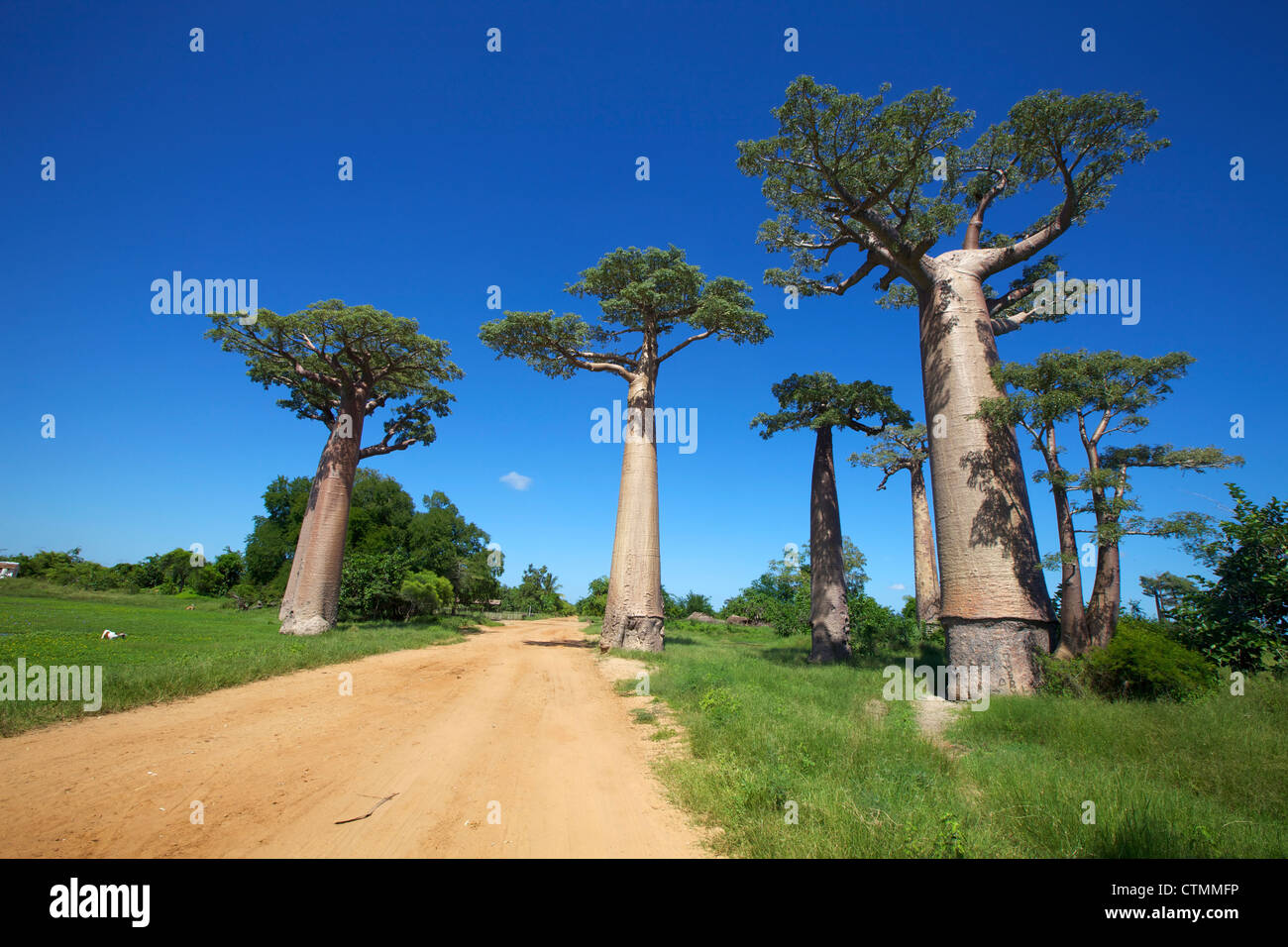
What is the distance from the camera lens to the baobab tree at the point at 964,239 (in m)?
9.92

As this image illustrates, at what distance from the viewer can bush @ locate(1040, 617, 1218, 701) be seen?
278 inches

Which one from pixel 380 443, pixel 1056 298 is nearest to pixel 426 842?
pixel 1056 298

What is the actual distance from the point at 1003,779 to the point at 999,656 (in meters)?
5.59

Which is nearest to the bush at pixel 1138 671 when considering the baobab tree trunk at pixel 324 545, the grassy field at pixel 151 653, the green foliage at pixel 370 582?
the grassy field at pixel 151 653

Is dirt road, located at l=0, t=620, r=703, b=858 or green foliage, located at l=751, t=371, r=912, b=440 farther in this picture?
green foliage, located at l=751, t=371, r=912, b=440

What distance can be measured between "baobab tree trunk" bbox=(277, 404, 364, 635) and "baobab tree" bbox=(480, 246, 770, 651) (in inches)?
302

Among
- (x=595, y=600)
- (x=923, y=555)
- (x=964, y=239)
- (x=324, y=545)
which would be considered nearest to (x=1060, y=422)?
(x=964, y=239)

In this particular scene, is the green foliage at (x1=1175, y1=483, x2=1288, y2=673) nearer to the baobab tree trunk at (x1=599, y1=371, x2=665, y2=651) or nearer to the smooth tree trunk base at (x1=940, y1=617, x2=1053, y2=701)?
the smooth tree trunk base at (x1=940, y1=617, x2=1053, y2=701)

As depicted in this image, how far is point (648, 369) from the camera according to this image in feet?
68.7

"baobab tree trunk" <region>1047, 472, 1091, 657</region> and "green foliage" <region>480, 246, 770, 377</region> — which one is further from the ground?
"green foliage" <region>480, 246, 770, 377</region>

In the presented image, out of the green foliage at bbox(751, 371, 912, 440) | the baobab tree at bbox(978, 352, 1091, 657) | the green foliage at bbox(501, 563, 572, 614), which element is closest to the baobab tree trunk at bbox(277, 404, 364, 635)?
the green foliage at bbox(751, 371, 912, 440)

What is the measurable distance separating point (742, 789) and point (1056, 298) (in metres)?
14.1

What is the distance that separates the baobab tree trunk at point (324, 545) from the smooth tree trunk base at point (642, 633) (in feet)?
37.6
